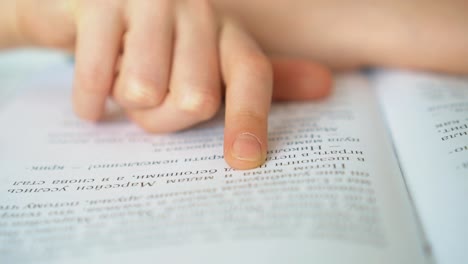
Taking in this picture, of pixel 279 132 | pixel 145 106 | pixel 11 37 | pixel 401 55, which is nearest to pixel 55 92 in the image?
pixel 11 37

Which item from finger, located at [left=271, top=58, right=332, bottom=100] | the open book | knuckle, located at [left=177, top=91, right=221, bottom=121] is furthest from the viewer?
finger, located at [left=271, top=58, right=332, bottom=100]

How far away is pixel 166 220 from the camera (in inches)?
14.7

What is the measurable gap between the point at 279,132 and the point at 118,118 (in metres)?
0.21

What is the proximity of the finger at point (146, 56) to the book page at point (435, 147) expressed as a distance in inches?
10.3

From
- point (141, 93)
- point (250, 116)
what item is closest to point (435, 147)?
point (250, 116)

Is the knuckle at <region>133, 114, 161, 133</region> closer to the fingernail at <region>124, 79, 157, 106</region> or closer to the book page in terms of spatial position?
the fingernail at <region>124, 79, 157, 106</region>

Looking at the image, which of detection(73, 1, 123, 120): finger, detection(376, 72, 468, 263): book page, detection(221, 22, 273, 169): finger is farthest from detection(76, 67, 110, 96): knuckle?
detection(376, 72, 468, 263): book page

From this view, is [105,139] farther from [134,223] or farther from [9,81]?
[9,81]

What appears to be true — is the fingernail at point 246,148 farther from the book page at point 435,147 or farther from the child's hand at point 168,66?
the book page at point 435,147

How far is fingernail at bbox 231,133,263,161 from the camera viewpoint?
423mm

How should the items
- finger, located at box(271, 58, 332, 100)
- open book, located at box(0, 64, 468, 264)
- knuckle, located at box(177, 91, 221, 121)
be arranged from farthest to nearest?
finger, located at box(271, 58, 332, 100), knuckle, located at box(177, 91, 221, 121), open book, located at box(0, 64, 468, 264)

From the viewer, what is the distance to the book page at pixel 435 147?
37 cm

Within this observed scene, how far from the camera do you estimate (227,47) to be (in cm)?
52

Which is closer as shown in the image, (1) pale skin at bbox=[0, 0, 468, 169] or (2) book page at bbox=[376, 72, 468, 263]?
(2) book page at bbox=[376, 72, 468, 263]
